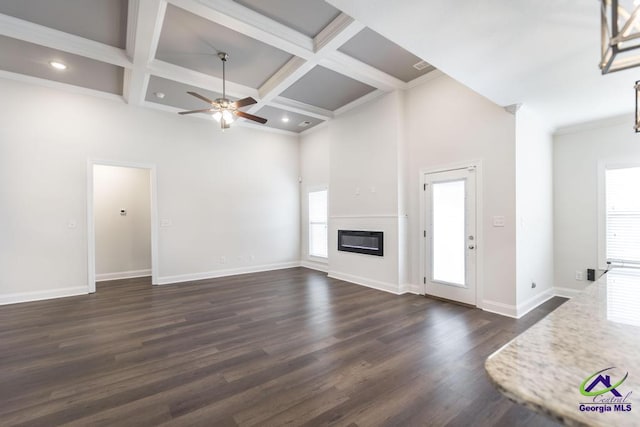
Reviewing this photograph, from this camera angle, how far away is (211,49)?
3.85 meters

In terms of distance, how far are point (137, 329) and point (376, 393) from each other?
2941 millimetres

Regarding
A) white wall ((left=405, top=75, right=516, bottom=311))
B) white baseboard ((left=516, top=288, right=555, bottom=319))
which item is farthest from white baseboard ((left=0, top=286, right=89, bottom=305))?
white baseboard ((left=516, top=288, right=555, bottom=319))

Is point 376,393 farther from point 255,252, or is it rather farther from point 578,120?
point 255,252

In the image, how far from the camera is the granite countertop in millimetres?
541

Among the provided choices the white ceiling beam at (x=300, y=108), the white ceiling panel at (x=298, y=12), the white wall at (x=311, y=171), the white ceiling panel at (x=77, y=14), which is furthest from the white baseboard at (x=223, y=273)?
the white ceiling panel at (x=298, y=12)

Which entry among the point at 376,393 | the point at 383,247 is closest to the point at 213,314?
the point at 376,393

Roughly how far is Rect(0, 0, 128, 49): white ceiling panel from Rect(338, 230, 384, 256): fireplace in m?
4.68

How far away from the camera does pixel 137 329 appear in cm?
343

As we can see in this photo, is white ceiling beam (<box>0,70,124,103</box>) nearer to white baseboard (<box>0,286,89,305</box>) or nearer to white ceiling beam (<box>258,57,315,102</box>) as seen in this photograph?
white ceiling beam (<box>258,57,315,102</box>)

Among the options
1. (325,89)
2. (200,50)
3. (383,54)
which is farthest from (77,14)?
(383,54)

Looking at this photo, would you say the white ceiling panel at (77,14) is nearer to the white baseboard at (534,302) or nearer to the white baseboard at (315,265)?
the white baseboard at (315,265)

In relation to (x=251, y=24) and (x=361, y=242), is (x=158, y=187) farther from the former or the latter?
(x=361, y=242)

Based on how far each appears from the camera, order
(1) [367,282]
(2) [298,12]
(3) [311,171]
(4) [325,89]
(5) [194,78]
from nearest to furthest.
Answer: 1. (2) [298,12]
2. (5) [194,78]
3. (4) [325,89]
4. (1) [367,282]
5. (3) [311,171]

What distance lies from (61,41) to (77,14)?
0.63 meters
